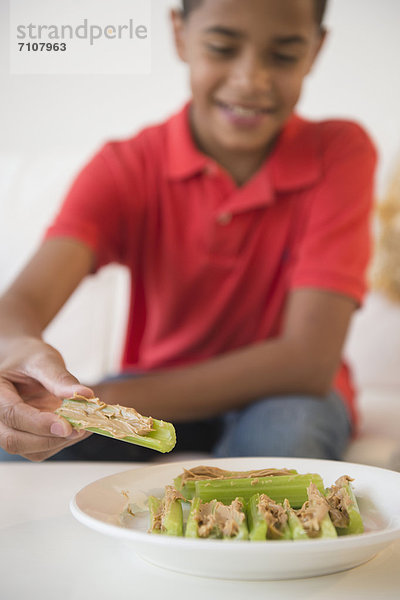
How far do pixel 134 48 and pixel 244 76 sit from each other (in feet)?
0.76

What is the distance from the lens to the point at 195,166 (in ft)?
4.04

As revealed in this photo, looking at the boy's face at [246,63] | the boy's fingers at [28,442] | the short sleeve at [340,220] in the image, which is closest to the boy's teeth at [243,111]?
the boy's face at [246,63]

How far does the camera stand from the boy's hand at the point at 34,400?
577 millimetres

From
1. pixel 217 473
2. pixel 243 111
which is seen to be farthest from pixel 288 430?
pixel 243 111

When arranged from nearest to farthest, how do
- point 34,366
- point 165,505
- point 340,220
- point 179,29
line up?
point 165,505, point 34,366, point 340,220, point 179,29

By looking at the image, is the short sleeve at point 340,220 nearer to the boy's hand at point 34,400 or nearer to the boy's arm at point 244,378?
the boy's arm at point 244,378

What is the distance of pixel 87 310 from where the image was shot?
1.61 metres

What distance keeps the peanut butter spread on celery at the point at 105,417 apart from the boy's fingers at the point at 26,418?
0.04 feet

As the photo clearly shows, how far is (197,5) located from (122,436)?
0.90 meters

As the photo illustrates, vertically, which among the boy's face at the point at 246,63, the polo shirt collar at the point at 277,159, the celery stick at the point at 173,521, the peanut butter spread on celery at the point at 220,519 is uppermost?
the boy's face at the point at 246,63

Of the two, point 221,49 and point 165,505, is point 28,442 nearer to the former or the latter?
point 165,505

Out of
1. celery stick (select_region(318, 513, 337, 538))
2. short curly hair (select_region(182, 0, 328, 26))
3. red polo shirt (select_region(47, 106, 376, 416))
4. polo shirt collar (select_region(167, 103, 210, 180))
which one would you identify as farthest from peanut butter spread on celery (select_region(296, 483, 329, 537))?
short curly hair (select_region(182, 0, 328, 26))

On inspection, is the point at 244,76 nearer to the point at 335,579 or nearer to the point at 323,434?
the point at 323,434

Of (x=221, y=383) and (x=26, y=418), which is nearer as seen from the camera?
(x=26, y=418)
